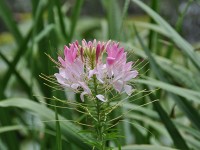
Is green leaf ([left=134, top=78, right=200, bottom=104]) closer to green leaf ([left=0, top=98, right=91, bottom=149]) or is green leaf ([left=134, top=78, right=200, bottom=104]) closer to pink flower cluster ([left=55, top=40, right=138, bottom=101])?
green leaf ([left=0, top=98, right=91, bottom=149])

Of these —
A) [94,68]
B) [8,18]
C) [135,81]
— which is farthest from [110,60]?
[8,18]

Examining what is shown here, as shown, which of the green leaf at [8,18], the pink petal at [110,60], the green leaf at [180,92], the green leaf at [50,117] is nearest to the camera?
the pink petal at [110,60]

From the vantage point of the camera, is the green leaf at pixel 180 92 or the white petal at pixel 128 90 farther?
the green leaf at pixel 180 92

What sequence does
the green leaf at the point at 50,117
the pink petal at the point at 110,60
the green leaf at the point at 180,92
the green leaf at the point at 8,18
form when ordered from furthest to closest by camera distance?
the green leaf at the point at 8,18 → the green leaf at the point at 180,92 → the green leaf at the point at 50,117 → the pink petal at the point at 110,60

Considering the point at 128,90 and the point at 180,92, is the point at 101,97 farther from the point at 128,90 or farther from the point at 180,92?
the point at 180,92

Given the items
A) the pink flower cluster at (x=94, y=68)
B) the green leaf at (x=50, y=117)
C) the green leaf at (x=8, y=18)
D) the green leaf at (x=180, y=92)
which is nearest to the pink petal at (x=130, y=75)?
the pink flower cluster at (x=94, y=68)

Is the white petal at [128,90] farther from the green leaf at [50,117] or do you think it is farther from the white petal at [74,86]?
the green leaf at [50,117]

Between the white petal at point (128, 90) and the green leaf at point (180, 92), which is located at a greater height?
the green leaf at point (180, 92)

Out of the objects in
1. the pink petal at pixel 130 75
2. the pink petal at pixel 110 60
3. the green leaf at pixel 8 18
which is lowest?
the pink petal at pixel 130 75

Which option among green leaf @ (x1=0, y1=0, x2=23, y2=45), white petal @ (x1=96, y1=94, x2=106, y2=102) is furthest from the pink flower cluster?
green leaf @ (x1=0, y1=0, x2=23, y2=45)

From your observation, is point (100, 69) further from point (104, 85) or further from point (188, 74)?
point (188, 74)
